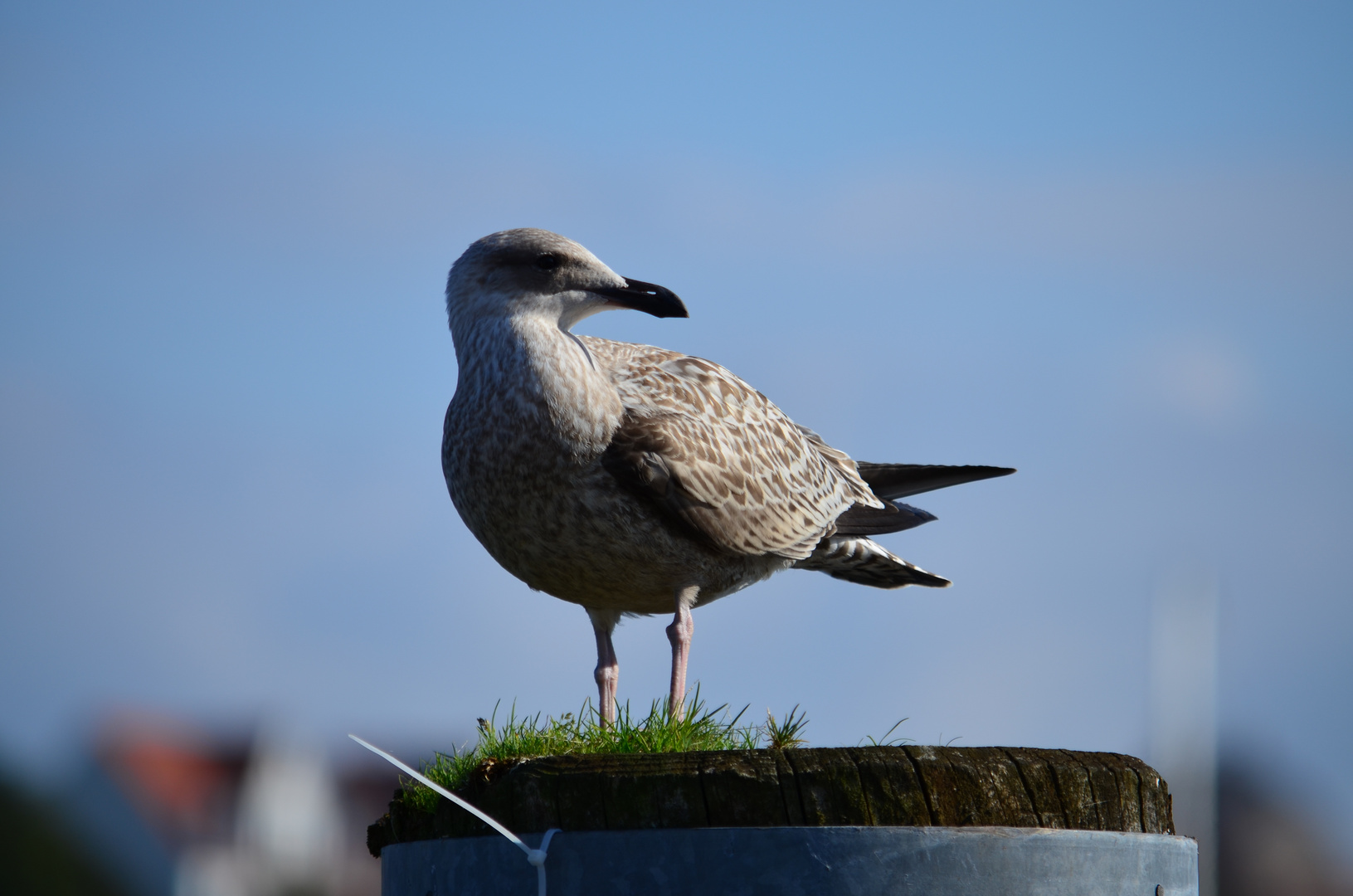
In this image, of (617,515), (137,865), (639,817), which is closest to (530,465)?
(617,515)

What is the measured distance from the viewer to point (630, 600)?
569 centimetres

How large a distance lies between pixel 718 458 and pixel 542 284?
3.63 ft

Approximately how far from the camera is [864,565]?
289 inches

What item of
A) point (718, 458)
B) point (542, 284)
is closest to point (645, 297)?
point (542, 284)

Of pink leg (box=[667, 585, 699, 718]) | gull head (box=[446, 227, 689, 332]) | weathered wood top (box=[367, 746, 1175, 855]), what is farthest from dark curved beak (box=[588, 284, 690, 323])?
weathered wood top (box=[367, 746, 1175, 855])

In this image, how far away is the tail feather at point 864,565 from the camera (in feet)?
23.0

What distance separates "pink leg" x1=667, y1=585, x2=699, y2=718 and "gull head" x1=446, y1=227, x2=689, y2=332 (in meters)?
1.28

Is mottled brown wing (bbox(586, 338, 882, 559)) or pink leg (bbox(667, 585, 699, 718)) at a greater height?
mottled brown wing (bbox(586, 338, 882, 559))

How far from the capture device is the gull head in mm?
5844

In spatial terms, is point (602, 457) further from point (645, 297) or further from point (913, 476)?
point (913, 476)

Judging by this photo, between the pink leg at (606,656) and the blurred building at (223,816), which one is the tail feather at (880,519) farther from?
the blurred building at (223,816)

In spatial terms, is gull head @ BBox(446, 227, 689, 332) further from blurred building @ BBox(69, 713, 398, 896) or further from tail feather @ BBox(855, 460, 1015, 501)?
blurred building @ BBox(69, 713, 398, 896)

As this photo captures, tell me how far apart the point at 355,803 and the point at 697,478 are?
113ft

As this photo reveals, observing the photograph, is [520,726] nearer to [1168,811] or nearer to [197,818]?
[1168,811]
